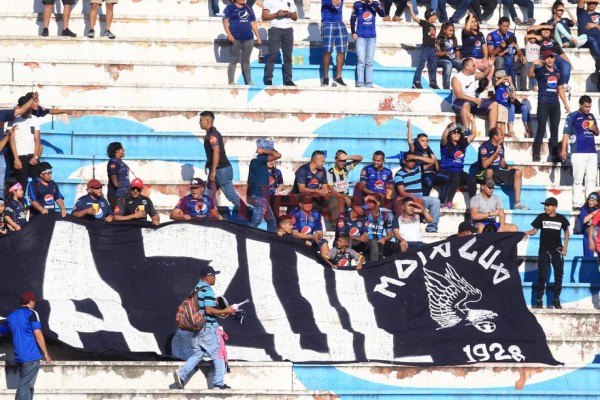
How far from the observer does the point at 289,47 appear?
84.1 ft

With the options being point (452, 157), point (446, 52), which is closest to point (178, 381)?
point (452, 157)

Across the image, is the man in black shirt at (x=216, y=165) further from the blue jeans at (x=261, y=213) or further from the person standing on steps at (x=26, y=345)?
the person standing on steps at (x=26, y=345)

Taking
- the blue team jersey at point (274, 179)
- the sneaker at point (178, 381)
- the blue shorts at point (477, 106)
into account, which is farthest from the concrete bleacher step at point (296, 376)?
the blue shorts at point (477, 106)

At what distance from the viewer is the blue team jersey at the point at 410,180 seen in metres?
22.7

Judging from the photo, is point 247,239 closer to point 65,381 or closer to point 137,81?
point 65,381

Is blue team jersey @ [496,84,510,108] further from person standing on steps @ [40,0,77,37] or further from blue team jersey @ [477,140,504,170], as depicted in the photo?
person standing on steps @ [40,0,77,37]

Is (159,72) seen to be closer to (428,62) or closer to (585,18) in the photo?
(428,62)

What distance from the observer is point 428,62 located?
26.0 m

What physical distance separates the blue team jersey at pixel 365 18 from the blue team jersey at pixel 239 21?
1.76 meters

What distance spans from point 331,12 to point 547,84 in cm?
380

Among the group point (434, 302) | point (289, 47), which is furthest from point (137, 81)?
point (434, 302)

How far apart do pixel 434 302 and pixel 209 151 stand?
13.4 feet

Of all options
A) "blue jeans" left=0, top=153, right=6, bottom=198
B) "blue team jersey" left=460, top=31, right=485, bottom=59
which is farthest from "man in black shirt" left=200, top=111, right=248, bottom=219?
"blue team jersey" left=460, top=31, right=485, bottom=59

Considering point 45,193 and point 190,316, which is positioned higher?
Answer: point 45,193
